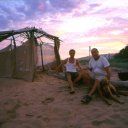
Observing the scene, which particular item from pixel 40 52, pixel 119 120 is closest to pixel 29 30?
pixel 40 52

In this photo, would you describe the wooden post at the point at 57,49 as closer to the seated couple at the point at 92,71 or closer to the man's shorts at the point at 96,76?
the seated couple at the point at 92,71

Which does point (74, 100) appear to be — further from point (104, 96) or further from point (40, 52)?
point (40, 52)

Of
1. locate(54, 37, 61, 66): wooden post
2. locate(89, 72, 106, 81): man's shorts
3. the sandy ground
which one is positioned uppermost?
locate(54, 37, 61, 66): wooden post

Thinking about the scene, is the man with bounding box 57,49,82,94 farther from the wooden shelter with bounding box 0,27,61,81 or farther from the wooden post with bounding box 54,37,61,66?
the wooden post with bounding box 54,37,61,66

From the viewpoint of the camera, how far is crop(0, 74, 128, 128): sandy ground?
5.69m

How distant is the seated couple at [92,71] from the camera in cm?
710

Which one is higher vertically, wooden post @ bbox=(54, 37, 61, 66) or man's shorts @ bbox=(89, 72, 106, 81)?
wooden post @ bbox=(54, 37, 61, 66)

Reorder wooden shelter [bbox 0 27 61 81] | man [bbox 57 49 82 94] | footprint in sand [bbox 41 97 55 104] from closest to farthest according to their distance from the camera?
footprint in sand [bbox 41 97 55 104] < man [bbox 57 49 82 94] < wooden shelter [bbox 0 27 61 81]

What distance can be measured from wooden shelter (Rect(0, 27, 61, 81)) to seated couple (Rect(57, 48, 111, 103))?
2.29 metres

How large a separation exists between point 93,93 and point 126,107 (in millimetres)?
1089

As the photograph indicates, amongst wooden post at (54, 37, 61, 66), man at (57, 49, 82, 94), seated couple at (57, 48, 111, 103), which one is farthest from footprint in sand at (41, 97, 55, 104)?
wooden post at (54, 37, 61, 66)

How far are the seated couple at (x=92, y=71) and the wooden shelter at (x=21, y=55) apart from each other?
229cm

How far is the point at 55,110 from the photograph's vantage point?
6.59 m

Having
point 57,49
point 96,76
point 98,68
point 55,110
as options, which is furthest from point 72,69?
point 57,49
